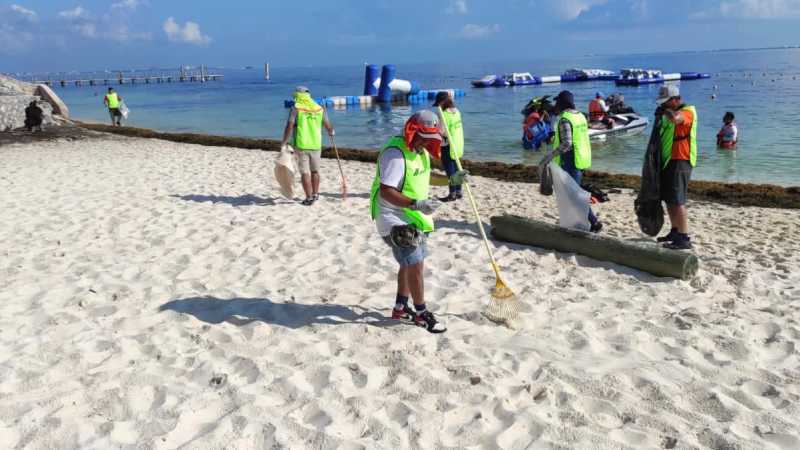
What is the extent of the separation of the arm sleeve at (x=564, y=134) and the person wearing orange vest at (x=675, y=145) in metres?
0.93

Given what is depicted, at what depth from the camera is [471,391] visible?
3.64m

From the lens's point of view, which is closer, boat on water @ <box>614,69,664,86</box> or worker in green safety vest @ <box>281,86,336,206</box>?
worker in green safety vest @ <box>281,86,336,206</box>

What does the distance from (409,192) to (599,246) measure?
2847 mm

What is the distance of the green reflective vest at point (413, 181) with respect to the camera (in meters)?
4.05

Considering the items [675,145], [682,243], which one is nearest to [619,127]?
[682,243]

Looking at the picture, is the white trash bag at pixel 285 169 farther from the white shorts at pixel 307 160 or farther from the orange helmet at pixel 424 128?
the orange helmet at pixel 424 128

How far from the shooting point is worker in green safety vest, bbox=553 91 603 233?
6883 millimetres

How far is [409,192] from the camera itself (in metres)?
4.11

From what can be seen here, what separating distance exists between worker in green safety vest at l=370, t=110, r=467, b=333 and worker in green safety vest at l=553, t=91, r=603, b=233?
285 centimetres

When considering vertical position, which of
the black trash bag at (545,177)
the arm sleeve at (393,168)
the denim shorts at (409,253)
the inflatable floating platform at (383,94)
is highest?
the inflatable floating platform at (383,94)

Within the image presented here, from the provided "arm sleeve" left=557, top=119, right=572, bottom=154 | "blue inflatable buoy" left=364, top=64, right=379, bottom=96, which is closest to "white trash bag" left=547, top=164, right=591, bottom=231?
"arm sleeve" left=557, top=119, right=572, bottom=154

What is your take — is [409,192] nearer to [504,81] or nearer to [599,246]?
[599,246]

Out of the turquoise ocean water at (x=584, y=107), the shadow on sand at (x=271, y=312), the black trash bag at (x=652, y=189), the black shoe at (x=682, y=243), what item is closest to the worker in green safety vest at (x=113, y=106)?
the turquoise ocean water at (x=584, y=107)

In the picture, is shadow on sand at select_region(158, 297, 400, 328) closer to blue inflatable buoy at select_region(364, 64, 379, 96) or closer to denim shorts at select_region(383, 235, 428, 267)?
denim shorts at select_region(383, 235, 428, 267)
